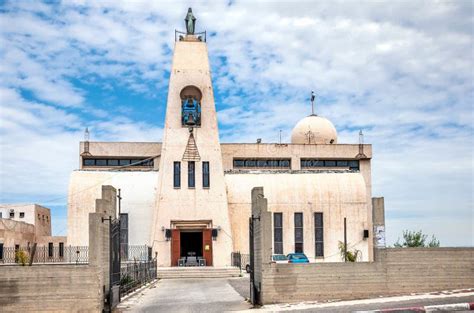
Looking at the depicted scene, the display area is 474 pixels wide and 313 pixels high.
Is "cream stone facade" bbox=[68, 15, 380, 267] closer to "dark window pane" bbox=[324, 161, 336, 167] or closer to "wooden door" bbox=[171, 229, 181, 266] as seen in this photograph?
"wooden door" bbox=[171, 229, 181, 266]

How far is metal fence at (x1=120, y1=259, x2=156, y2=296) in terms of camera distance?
27378 mm

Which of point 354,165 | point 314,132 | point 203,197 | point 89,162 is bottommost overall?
point 203,197

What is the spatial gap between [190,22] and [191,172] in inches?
457

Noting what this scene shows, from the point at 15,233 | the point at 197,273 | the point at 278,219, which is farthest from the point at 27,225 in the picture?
the point at 278,219

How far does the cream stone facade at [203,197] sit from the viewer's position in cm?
4575

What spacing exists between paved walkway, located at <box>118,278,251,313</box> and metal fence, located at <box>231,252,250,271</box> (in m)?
10.0

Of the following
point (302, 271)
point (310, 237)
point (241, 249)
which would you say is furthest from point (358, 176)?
point (302, 271)

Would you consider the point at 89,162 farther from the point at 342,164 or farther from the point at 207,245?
the point at 342,164

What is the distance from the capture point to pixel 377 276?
22.8 meters

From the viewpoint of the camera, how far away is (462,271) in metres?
23.4

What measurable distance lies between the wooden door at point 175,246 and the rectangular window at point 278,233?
287 inches

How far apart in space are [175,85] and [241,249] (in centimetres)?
1326

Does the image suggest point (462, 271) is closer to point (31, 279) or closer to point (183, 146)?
point (31, 279)

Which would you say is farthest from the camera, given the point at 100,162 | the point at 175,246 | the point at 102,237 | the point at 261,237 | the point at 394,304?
the point at 100,162
